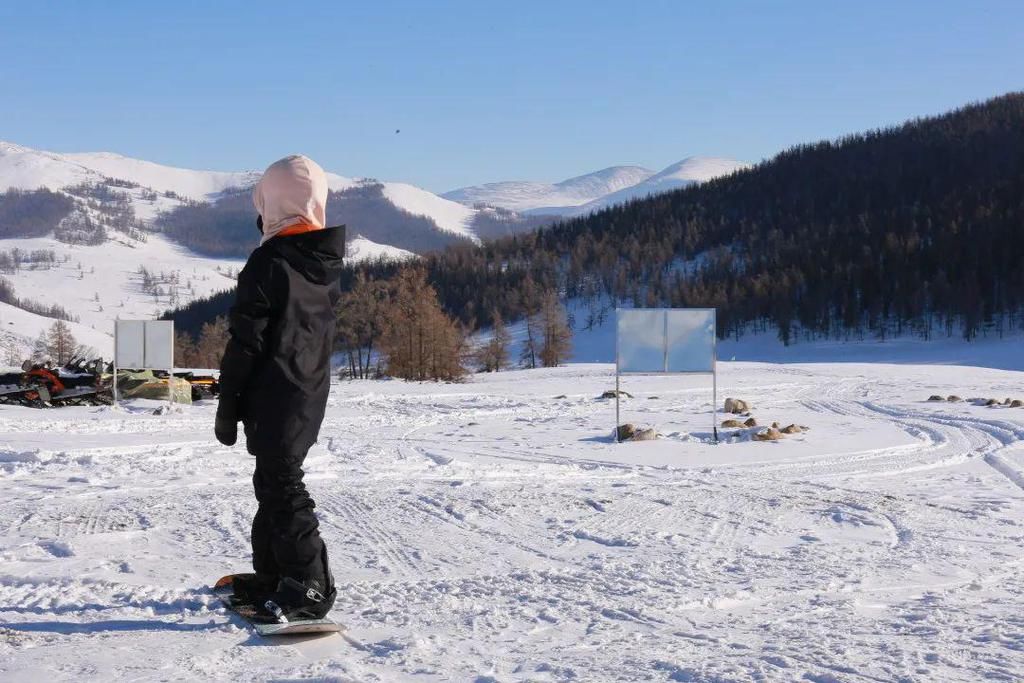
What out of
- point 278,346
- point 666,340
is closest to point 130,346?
point 666,340

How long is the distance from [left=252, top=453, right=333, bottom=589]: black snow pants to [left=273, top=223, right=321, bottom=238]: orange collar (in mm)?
1122

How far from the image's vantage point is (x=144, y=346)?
2367 cm

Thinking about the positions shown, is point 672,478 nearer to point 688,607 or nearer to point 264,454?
point 688,607

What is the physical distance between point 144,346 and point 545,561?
763 inches

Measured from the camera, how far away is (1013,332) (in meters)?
102

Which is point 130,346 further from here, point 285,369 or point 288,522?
point 285,369

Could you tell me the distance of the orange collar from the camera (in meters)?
4.97

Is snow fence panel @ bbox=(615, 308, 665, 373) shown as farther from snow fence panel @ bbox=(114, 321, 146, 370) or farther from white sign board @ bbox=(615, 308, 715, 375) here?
snow fence panel @ bbox=(114, 321, 146, 370)

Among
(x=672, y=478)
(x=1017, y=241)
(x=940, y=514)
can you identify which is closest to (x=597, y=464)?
(x=672, y=478)

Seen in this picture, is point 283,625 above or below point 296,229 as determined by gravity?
below

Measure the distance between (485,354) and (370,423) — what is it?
49561 mm

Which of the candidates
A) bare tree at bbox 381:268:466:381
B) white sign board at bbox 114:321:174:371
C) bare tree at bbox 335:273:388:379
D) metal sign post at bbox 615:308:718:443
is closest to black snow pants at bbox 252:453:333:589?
metal sign post at bbox 615:308:718:443

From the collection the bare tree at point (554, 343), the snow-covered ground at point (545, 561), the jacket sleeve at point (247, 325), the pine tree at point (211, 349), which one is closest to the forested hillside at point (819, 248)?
the bare tree at point (554, 343)

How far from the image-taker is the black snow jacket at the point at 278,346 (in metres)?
4.75
